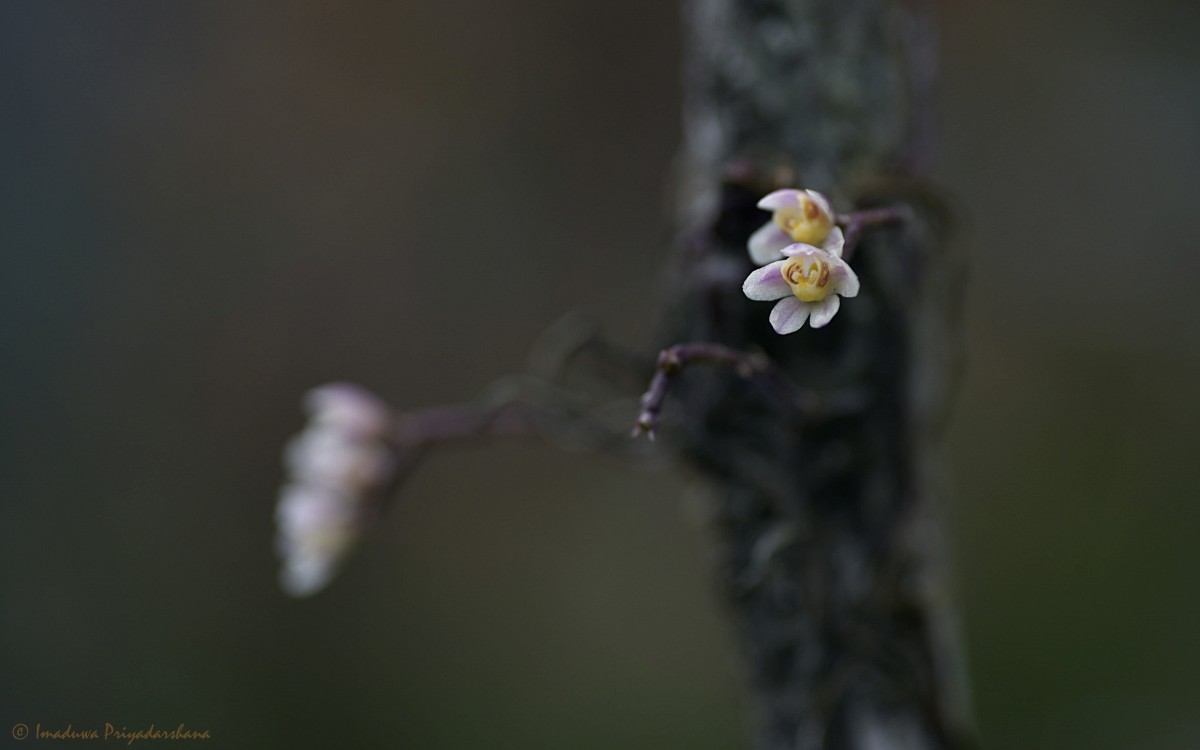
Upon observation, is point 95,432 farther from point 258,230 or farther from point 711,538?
point 711,538

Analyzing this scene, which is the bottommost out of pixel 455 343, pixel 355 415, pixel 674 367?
pixel 674 367

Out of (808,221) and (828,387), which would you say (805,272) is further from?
(828,387)

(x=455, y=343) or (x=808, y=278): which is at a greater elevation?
(x=455, y=343)

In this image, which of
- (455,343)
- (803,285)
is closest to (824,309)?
(803,285)

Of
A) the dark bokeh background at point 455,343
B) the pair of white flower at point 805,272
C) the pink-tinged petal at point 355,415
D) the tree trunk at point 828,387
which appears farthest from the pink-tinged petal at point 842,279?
the dark bokeh background at point 455,343

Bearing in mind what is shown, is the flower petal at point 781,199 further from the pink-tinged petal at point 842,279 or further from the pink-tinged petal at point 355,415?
the pink-tinged petal at point 355,415

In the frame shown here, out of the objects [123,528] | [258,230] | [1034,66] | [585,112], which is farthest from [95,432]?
[1034,66]

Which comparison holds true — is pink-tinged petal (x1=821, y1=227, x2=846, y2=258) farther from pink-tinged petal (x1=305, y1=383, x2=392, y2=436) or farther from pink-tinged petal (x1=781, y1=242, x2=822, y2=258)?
pink-tinged petal (x1=305, y1=383, x2=392, y2=436)

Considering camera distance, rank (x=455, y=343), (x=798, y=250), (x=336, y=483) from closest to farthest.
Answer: (x=798, y=250) → (x=336, y=483) → (x=455, y=343)
